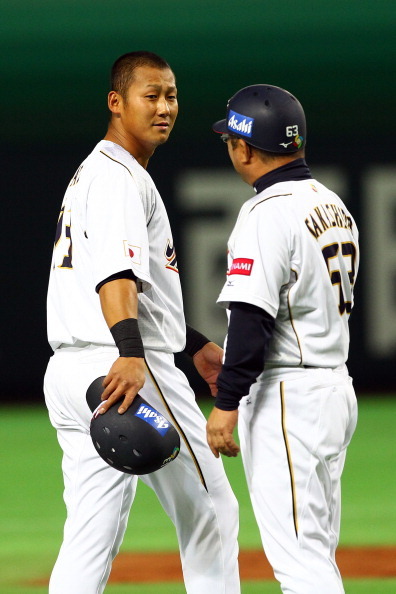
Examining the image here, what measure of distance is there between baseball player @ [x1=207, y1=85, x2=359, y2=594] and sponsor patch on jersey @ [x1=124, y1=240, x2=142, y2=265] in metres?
0.30

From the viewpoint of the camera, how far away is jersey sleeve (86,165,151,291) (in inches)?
126

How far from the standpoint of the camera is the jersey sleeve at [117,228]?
3207 mm

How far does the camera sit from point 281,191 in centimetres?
316

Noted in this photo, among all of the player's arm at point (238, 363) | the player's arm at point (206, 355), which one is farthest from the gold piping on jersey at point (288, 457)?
the player's arm at point (206, 355)

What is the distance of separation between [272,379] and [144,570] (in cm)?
200

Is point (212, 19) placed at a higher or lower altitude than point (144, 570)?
higher

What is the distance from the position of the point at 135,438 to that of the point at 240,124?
100 centimetres

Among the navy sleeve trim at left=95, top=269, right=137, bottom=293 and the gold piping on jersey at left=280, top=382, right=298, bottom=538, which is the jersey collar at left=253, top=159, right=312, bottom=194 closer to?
the navy sleeve trim at left=95, top=269, right=137, bottom=293

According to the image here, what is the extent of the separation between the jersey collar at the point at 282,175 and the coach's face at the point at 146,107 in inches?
18.0

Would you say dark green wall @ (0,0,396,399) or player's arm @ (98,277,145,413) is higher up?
dark green wall @ (0,0,396,399)

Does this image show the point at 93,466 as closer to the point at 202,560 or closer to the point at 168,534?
the point at 202,560

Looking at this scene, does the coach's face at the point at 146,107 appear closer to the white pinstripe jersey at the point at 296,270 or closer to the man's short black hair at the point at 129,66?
the man's short black hair at the point at 129,66

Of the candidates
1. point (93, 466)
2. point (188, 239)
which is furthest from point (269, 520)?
point (188, 239)

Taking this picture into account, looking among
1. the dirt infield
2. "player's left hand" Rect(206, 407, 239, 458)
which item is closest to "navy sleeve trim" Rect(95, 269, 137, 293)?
"player's left hand" Rect(206, 407, 239, 458)
